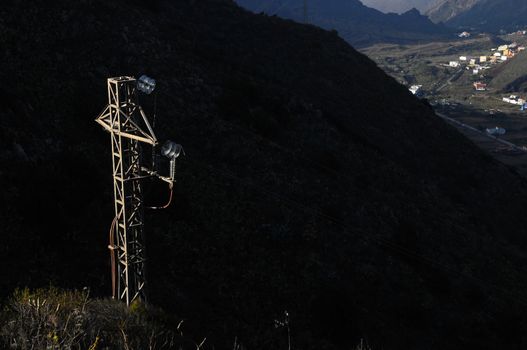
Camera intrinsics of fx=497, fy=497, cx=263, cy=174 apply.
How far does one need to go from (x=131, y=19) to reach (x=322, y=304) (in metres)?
36.8

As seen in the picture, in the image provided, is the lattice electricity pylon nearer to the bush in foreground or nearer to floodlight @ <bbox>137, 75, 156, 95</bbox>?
floodlight @ <bbox>137, 75, 156, 95</bbox>

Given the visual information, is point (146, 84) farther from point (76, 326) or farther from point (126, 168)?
point (76, 326)

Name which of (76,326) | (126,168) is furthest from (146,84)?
(76,326)

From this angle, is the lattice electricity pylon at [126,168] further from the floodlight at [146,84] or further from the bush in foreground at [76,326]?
the bush in foreground at [76,326]

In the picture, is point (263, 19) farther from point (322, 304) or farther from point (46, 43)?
point (322, 304)

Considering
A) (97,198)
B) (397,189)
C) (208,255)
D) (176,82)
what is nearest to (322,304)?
(208,255)

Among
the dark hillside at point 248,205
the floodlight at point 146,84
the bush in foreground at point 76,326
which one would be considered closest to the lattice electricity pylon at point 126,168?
the floodlight at point 146,84

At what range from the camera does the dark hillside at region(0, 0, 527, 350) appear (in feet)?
77.4

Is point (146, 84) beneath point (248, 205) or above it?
above

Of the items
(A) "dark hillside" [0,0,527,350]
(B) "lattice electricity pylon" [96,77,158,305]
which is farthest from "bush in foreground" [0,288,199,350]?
(A) "dark hillside" [0,0,527,350]

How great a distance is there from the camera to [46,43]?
40.0 metres

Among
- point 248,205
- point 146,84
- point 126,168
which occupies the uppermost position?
point 146,84

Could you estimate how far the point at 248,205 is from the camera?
3238cm

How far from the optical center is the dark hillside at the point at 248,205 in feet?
77.4
